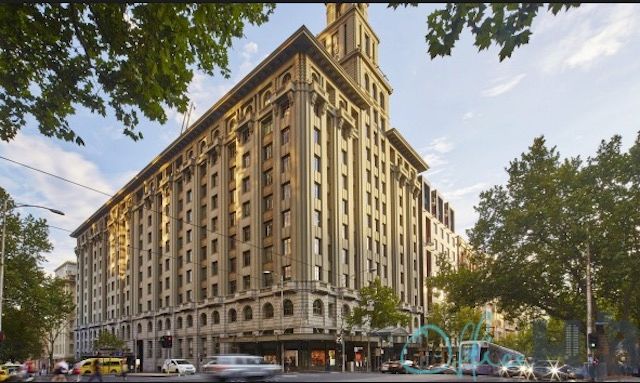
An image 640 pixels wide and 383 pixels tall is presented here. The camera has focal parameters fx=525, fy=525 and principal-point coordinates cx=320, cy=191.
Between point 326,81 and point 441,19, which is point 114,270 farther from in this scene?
point 441,19

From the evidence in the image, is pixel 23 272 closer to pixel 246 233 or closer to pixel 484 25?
pixel 246 233

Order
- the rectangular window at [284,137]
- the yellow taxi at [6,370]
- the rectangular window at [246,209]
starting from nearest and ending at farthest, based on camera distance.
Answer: the yellow taxi at [6,370], the rectangular window at [284,137], the rectangular window at [246,209]

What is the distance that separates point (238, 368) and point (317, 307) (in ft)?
111

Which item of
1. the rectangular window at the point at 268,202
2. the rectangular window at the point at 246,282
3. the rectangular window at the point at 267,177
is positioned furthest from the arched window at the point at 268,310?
the rectangular window at the point at 267,177

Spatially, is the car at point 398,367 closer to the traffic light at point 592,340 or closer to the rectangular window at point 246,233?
the traffic light at point 592,340

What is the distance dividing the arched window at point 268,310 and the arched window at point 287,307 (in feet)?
7.73

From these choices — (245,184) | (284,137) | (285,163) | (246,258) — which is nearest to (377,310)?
(246,258)

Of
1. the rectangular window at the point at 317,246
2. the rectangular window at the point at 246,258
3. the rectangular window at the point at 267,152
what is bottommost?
the rectangular window at the point at 246,258

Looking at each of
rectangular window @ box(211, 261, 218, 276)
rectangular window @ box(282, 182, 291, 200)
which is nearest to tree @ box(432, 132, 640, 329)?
rectangular window @ box(282, 182, 291, 200)

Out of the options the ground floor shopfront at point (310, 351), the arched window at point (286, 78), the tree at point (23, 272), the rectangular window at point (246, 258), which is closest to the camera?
the tree at point (23, 272)

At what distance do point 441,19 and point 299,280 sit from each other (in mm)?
48440

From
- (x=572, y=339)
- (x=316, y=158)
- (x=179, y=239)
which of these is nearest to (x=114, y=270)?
(x=179, y=239)

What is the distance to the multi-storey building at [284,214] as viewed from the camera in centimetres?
5791

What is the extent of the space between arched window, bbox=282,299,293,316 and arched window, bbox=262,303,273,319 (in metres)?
2.36
